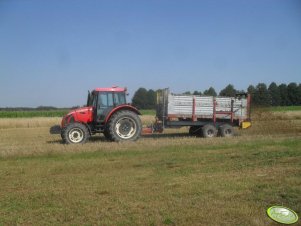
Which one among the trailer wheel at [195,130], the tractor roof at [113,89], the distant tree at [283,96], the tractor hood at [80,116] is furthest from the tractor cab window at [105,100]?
the distant tree at [283,96]

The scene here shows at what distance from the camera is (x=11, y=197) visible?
6738mm

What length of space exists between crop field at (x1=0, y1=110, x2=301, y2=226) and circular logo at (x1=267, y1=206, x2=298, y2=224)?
11cm

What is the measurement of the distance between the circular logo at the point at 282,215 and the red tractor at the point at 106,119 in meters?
10.5

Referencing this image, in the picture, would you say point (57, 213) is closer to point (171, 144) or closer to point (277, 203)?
point (277, 203)

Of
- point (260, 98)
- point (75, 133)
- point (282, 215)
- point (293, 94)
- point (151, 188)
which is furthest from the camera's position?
point (293, 94)

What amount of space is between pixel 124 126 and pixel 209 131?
4.40 meters

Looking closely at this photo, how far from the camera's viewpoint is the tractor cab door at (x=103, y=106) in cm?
1611

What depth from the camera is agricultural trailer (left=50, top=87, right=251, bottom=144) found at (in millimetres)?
15828

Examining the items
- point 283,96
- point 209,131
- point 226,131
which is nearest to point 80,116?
point 209,131

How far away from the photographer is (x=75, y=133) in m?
15.8

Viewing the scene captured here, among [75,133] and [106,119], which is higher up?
[106,119]

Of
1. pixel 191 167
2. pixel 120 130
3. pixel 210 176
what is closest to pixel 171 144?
pixel 120 130

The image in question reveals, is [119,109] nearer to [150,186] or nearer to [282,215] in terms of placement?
[150,186]

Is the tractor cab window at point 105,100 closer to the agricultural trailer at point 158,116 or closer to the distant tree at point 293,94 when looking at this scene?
the agricultural trailer at point 158,116
